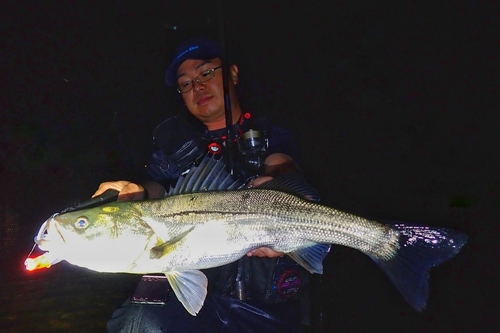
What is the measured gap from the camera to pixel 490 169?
10773 millimetres

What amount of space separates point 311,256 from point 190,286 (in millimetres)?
705

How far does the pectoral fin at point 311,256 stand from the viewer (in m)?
1.96

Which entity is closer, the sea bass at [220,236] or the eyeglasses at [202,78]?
the sea bass at [220,236]

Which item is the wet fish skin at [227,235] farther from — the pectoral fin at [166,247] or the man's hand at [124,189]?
the man's hand at [124,189]

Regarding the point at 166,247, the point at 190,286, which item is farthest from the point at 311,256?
the point at 166,247

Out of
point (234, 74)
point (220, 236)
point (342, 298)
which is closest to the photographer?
point (220, 236)

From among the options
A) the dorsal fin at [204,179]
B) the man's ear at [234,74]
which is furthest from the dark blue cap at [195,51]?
the dorsal fin at [204,179]

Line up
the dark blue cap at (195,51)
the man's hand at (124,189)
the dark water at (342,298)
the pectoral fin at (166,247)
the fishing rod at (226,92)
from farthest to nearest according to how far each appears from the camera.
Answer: the dark water at (342,298) < the dark blue cap at (195,51) < the fishing rod at (226,92) < the man's hand at (124,189) < the pectoral fin at (166,247)

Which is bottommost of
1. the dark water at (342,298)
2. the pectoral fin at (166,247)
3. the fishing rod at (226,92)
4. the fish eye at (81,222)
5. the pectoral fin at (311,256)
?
the dark water at (342,298)

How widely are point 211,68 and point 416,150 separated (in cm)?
1175

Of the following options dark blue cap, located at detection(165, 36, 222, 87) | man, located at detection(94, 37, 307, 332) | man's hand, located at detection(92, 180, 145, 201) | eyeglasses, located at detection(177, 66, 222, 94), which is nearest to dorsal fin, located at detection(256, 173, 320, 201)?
man, located at detection(94, 37, 307, 332)

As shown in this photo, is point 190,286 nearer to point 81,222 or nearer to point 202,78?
point 81,222

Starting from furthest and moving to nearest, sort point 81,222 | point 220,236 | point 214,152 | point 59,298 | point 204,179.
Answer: point 59,298 → point 214,152 → point 204,179 → point 220,236 → point 81,222

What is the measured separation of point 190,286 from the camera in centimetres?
194
